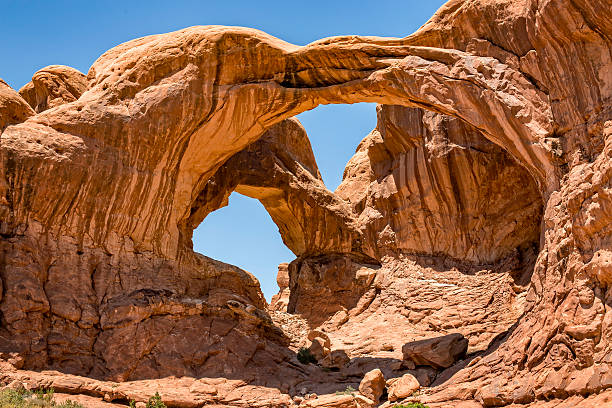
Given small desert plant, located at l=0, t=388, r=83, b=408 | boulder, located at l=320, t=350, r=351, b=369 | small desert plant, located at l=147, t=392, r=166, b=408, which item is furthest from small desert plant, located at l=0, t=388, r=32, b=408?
boulder, located at l=320, t=350, r=351, b=369

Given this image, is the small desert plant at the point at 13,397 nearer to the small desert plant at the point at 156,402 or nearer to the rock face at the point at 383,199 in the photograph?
the rock face at the point at 383,199

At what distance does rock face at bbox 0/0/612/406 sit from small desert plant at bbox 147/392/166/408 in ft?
5.09

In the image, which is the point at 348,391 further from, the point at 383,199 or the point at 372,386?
the point at 383,199

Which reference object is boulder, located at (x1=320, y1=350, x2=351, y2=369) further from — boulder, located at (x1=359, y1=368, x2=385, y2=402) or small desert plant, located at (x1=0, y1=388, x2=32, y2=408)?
small desert plant, located at (x1=0, y1=388, x2=32, y2=408)

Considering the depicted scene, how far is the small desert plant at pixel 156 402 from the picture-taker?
52.1 feet

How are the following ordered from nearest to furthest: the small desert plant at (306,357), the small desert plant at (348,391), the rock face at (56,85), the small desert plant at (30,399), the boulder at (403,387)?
the small desert plant at (30,399) → the boulder at (403,387) → the small desert plant at (348,391) → the small desert plant at (306,357) → the rock face at (56,85)

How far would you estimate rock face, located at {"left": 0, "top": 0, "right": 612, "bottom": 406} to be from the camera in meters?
15.3

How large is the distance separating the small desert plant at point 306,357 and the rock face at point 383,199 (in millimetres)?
418

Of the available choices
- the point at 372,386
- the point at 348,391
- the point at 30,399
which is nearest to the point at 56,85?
the point at 30,399

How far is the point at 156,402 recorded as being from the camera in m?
16.0

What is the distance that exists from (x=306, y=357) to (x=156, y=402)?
570cm

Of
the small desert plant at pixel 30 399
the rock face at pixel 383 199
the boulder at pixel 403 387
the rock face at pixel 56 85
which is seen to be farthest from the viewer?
the rock face at pixel 56 85

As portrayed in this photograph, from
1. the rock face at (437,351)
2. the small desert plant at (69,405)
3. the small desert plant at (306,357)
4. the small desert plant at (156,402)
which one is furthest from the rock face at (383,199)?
the small desert plant at (156,402)

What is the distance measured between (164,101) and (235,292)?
20.1ft
